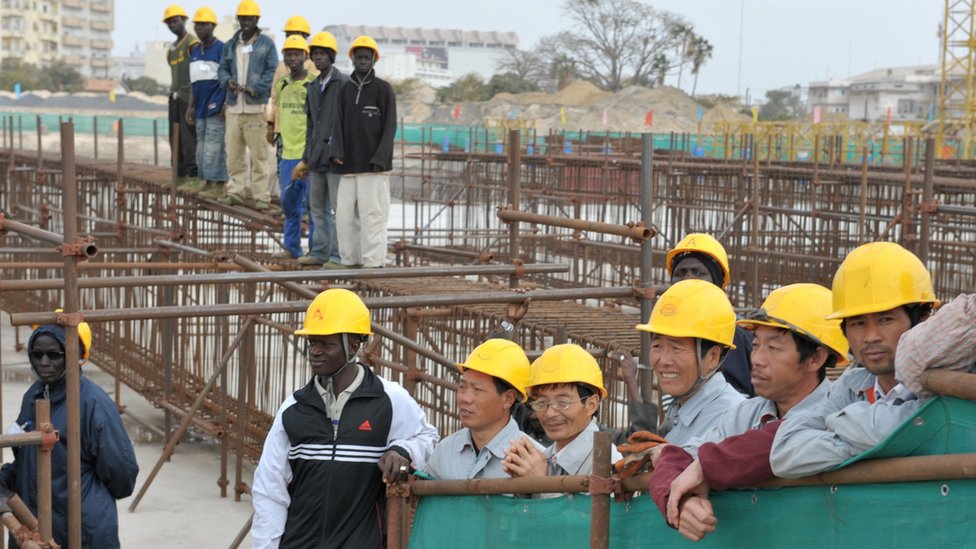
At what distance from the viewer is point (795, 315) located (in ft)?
12.6

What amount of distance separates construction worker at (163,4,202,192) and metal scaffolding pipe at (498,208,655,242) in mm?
6967

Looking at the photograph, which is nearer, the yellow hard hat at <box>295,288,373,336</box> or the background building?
the yellow hard hat at <box>295,288,373,336</box>

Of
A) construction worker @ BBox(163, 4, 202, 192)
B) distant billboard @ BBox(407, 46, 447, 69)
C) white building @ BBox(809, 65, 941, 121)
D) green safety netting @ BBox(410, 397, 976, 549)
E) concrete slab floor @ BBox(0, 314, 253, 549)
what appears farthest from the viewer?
distant billboard @ BBox(407, 46, 447, 69)

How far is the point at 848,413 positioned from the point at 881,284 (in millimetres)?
625

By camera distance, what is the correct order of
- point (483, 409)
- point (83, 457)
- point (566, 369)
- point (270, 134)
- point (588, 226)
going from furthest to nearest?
point (270, 134)
point (588, 226)
point (83, 457)
point (483, 409)
point (566, 369)

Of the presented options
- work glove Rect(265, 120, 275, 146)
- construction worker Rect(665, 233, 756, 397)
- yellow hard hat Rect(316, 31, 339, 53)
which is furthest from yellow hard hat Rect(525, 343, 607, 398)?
work glove Rect(265, 120, 275, 146)

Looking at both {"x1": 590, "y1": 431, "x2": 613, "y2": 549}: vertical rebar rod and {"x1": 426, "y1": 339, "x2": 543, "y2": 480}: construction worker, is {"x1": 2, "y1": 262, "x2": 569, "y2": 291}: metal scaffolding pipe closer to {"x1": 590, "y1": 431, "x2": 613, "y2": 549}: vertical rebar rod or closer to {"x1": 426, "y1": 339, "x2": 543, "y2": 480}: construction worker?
{"x1": 426, "y1": 339, "x2": 543, "y2": 480}: construction worker

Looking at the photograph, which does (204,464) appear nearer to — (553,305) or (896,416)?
(553,305)

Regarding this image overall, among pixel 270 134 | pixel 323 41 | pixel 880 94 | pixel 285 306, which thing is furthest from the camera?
pixel 880 94

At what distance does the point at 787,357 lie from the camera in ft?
12.4

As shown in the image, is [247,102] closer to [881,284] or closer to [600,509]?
[600,509]

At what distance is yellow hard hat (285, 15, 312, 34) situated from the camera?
1256cm

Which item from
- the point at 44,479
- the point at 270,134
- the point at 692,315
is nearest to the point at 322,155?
the point at 270,134

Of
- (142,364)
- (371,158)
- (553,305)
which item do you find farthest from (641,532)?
(142,364)
